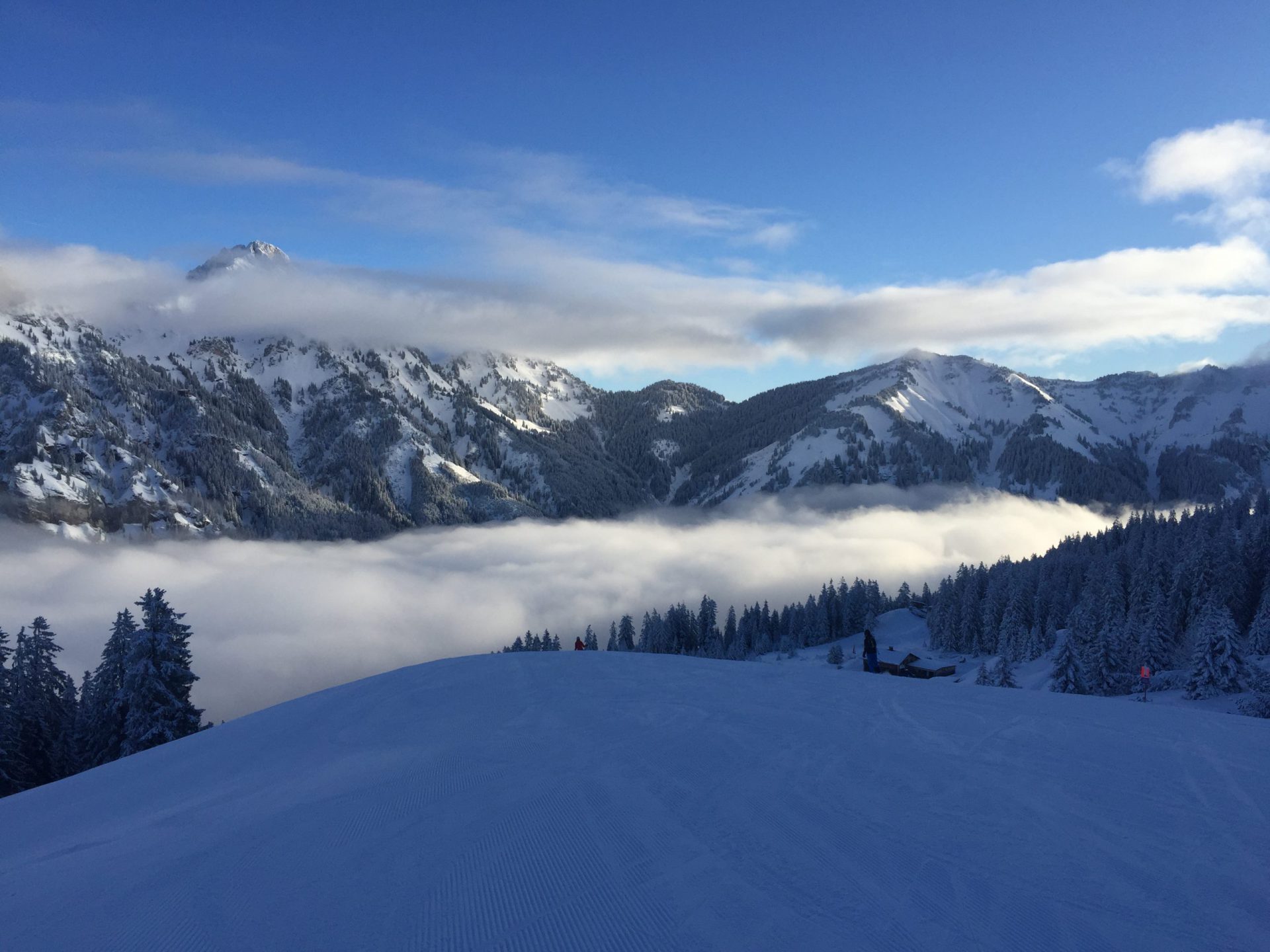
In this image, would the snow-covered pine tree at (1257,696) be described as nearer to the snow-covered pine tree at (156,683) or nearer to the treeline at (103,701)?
the snow-covered pine tree at (156,683)

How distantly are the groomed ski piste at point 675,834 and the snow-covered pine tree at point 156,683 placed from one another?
1610 centimetres

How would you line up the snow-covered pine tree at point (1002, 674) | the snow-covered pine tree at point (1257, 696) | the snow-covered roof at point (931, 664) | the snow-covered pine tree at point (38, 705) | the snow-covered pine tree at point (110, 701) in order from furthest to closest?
the snow-covered roof at point (931, 664), the snow-covered pine tree at point (1002, 674), the snow-covered pine tree at point (38, 705), the snow-covered pine tree at point (110, 701), the snow-covered pine tree at point (1257, 696)

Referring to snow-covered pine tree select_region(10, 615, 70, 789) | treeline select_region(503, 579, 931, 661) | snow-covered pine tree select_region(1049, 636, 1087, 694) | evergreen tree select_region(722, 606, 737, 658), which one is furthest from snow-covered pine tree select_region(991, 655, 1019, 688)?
snow-covered pine tree select_region(10, 615, 70, 789)

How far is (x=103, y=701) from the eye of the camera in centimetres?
2702

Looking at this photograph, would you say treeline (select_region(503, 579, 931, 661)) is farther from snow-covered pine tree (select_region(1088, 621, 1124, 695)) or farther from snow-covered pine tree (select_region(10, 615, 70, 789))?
snow-covered pine tree (select_region(10, 615, 70, 789))

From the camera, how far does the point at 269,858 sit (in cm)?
685

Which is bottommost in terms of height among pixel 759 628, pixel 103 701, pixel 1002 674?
pixel 759 628

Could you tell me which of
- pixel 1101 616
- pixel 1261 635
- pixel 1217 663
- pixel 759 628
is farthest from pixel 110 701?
pixel 759 628

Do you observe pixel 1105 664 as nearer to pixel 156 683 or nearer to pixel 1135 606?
pixel 1135 606

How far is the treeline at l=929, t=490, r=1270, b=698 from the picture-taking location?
135ft

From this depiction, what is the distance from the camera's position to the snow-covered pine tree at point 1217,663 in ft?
112

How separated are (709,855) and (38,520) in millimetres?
251810

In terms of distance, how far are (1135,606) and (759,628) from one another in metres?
54.0

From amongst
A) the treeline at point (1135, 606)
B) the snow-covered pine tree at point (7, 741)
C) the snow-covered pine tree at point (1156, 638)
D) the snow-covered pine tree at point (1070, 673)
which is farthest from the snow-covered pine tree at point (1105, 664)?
the snow-covered pine tree at point (7, 741)
